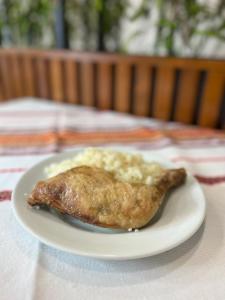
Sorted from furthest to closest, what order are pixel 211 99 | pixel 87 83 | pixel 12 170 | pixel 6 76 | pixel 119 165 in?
pixel 6 76, pixel 87 83, pixel 211 99, pixel 12 170, pixel 119 165

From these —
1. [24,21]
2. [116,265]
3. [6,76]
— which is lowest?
[6,76]

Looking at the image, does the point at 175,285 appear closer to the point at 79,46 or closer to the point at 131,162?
the point at 131,162

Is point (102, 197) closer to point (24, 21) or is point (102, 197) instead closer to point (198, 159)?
point (198, 159)

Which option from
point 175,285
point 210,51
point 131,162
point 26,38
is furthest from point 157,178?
point 26,38

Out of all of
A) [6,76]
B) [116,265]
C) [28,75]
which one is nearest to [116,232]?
[116,265]

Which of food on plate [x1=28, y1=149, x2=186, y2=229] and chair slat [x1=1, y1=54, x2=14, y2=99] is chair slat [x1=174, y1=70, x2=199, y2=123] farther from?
chair slat [x1=1, y1=54, x2=14, y2=99]

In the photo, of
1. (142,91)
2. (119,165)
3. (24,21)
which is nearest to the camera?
(119,165)

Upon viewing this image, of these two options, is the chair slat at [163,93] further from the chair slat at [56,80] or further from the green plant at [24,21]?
the green plant at [24,21]
